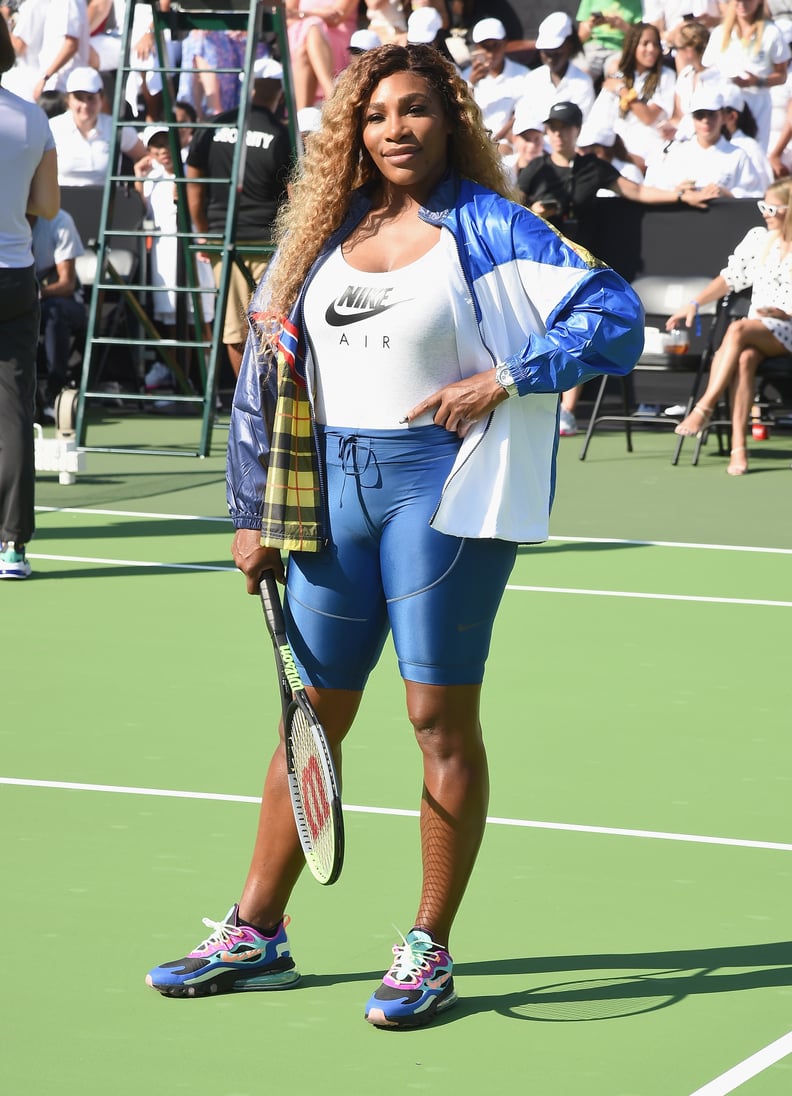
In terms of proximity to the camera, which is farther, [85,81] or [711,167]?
[85,81]

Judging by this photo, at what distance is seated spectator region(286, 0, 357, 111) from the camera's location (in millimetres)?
17250

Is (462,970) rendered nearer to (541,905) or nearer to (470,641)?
(541,905)

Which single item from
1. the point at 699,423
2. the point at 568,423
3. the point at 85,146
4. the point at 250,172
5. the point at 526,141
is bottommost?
the point at 568,423

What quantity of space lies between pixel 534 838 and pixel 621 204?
11269 mm

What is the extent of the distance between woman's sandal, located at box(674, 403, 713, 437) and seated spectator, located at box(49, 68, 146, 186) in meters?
6.53

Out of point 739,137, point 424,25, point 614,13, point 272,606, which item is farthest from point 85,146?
point 272,606

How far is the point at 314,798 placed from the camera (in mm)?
3891

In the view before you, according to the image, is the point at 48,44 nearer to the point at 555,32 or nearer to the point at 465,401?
the point at 555,32

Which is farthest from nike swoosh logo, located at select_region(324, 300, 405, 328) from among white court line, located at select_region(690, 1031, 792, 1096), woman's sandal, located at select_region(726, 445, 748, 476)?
woman's sandal, located at select_region(726, 445, 748, 476)

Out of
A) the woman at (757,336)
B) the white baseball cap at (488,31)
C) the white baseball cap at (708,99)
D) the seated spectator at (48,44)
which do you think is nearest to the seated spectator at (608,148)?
the white baseball cap at (708,99)

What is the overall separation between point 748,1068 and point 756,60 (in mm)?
13900

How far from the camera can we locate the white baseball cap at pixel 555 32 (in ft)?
55.3

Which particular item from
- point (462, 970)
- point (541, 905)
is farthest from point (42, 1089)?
point (541, 905)

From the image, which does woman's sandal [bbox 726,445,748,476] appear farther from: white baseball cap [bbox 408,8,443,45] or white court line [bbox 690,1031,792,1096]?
white court line [bbox 690,1031,792,1096]
